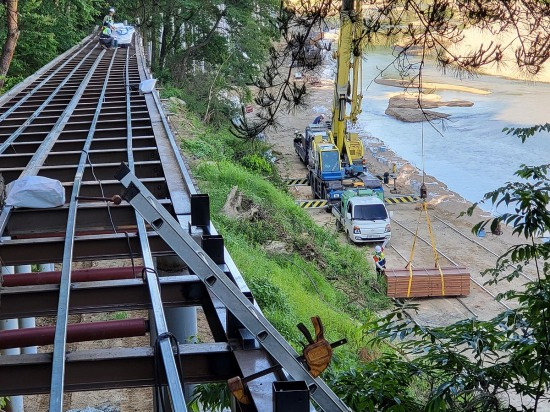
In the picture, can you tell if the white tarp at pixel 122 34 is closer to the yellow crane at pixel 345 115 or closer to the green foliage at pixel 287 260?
the green foliage at pixel 287 260

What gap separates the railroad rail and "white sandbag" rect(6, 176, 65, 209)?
95mm

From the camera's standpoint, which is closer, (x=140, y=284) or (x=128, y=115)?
(x=140, y=284)

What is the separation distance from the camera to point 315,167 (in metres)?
34.3

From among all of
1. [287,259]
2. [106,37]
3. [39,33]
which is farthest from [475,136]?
[287,259]

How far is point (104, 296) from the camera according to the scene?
634 cm

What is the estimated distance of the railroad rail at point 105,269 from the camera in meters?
5.05

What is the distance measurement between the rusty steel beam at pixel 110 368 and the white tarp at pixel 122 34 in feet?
104

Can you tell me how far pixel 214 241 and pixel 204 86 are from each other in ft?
110

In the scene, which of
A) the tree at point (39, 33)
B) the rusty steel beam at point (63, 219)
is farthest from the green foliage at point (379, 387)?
the tree at point (39, 33)

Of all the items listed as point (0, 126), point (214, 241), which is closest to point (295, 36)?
point (214, 241)

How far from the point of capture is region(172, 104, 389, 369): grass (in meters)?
14.9

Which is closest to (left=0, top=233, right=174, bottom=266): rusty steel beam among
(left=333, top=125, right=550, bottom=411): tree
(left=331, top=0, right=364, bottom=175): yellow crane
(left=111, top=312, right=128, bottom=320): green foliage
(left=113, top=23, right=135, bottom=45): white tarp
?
(left=333, top=125, right=550, bottom=411): tree

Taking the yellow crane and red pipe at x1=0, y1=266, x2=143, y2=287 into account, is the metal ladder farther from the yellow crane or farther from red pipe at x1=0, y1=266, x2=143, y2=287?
the yellow crane

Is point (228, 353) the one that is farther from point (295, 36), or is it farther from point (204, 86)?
point (204, 86)
